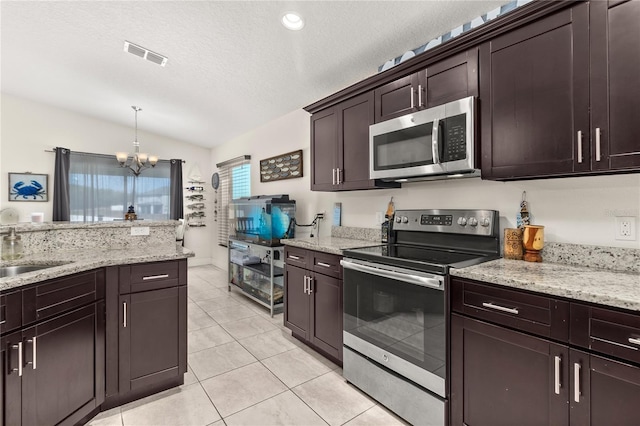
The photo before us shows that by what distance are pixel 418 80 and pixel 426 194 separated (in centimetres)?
85

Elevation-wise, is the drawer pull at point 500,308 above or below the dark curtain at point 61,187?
below

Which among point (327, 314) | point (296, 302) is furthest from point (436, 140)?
point (296, 302)

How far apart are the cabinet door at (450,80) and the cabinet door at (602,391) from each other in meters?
1.42

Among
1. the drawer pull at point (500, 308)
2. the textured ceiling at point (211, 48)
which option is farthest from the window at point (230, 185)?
the drawer pull at point (500, 308)

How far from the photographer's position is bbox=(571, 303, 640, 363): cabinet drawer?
1.06 meters

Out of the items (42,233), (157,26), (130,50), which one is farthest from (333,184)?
(130,50)

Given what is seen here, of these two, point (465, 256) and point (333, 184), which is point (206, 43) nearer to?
point (333, 184)

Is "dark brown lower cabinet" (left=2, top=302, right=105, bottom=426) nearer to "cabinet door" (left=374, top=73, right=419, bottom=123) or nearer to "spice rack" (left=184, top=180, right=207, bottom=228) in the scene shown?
"cabinet door" (left=374, top=73, right=419, bottom=123)

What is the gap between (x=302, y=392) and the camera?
208cm

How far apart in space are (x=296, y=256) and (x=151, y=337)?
1.26 meters

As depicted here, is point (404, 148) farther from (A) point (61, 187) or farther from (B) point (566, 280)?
(A) point (61, 187)

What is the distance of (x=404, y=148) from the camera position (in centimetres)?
214

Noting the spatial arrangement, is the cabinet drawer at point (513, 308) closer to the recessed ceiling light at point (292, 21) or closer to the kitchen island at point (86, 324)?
the kitchen island at point (86, 324)

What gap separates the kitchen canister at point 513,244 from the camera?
1.79 meters
